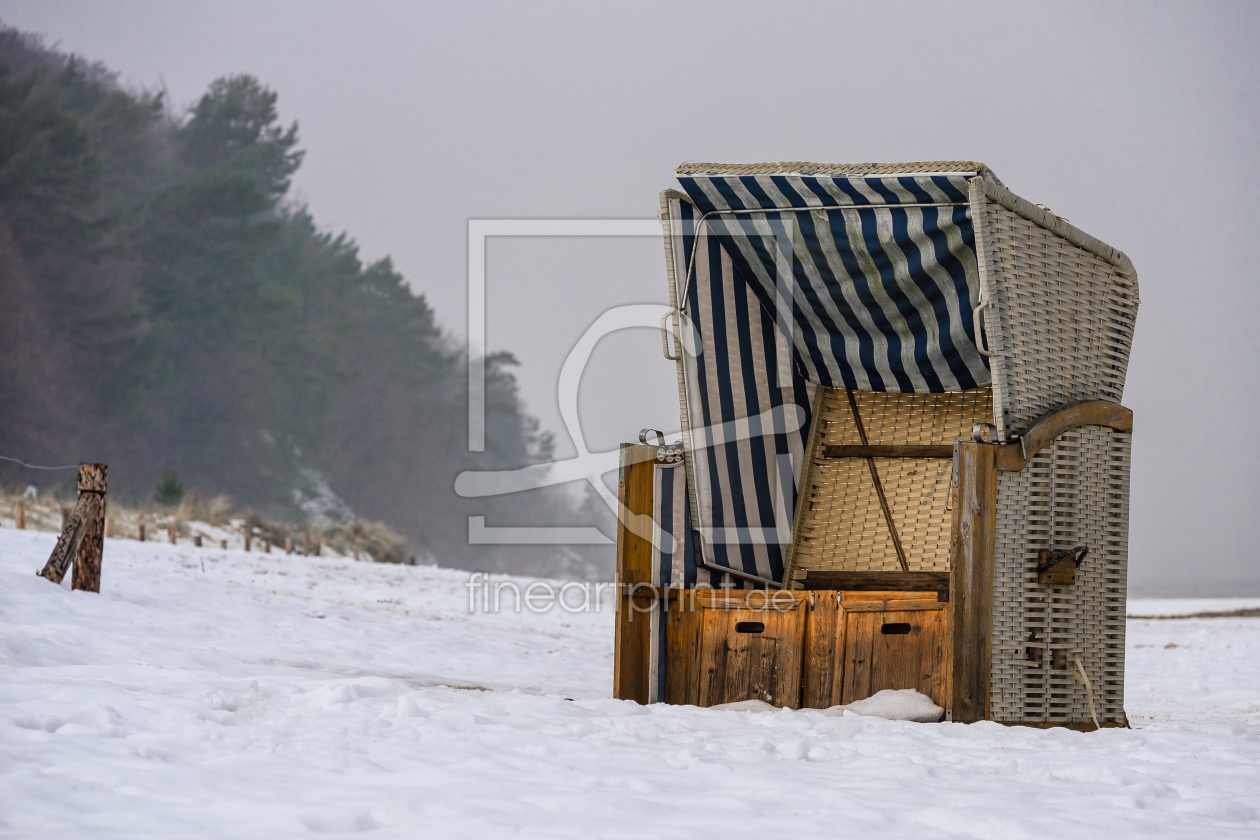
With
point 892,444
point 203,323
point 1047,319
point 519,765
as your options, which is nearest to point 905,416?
point 892,444

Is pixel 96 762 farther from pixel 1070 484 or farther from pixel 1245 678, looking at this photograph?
pixel 1245 678

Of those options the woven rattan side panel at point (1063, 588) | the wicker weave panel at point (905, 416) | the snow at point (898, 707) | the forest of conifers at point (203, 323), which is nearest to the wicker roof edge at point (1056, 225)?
the woven rattan side panel at point (1063, 588)

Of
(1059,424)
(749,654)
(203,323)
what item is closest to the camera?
(1059,424)

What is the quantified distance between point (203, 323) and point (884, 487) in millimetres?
26752

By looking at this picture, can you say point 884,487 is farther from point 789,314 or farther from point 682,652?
point 682,652

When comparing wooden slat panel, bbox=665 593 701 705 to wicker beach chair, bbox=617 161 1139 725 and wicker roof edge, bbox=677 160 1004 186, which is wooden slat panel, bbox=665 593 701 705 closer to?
wicker beach chair, bbox=617 161 1139 725

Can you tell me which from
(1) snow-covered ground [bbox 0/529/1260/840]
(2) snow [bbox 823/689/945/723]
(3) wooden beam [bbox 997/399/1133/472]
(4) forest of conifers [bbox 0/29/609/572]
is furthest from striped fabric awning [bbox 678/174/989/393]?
(4) forest of conifers [bbox 0/29/609/572]

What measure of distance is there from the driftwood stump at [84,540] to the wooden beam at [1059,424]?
18.3 feet

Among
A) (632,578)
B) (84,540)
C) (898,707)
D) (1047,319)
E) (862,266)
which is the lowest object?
(898,707)

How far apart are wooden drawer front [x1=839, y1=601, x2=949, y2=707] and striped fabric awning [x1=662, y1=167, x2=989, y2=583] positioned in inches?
28.6

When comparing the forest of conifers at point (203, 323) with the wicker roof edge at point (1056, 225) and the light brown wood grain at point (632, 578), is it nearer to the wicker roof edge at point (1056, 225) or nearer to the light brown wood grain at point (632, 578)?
the light brown wood grain at point (632, 578)

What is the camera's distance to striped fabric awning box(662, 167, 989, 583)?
13.7 ft

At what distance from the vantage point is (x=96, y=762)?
243 centimetres

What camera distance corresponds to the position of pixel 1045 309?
404cm
